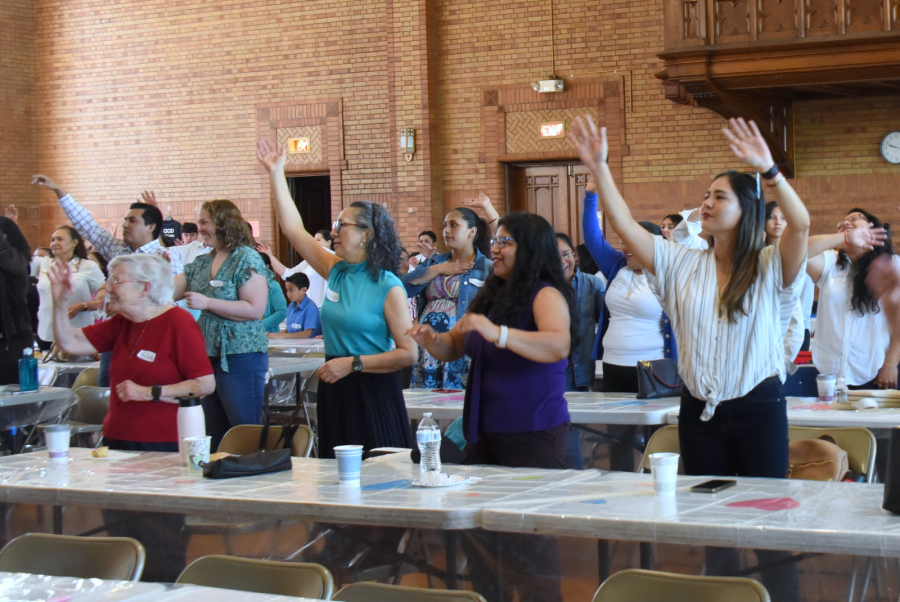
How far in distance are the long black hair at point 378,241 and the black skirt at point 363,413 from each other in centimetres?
43

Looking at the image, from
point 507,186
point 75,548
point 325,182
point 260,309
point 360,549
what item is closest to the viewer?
point 75,548

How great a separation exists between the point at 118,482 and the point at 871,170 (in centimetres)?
1032

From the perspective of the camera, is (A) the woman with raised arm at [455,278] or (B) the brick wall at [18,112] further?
(B) the brick wall at [18,112]

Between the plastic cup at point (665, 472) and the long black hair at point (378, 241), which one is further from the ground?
the long black hair at point (378, 241)

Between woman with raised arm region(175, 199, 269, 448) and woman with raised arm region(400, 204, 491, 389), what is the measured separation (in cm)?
86

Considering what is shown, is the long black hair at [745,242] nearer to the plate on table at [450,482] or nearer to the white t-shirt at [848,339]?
the plate on table at [450,482]

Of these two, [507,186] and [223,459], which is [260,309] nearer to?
[223,459]

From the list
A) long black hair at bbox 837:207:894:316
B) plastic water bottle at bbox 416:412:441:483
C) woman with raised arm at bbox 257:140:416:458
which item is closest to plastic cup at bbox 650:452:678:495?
plastic water bottle at bbox 416:412:441:483

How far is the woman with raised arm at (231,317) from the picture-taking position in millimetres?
5195

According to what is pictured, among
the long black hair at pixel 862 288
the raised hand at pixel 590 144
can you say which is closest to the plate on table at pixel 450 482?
the raised hand at pixel 590 144

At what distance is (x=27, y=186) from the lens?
52.3ft

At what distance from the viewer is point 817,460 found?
3.65 metres

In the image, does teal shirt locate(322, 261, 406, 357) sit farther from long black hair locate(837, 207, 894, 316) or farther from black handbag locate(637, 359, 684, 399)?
long black hair locate(837, 207, 894, 316)

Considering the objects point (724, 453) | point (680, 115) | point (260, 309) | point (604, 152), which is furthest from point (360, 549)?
point (680, 115)
